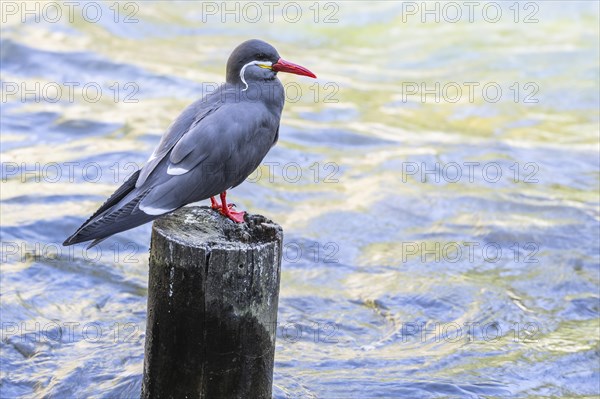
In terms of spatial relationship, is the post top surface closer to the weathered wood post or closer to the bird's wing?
the weathered wood post

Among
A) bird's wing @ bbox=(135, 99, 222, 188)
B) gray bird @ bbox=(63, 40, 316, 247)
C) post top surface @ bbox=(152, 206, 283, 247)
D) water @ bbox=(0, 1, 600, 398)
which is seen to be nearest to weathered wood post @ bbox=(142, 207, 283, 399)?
post top surface @ bbox=(152, 206, 283, 247)

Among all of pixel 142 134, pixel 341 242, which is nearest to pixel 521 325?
pixel 341 242

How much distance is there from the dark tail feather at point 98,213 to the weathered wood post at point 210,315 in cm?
25

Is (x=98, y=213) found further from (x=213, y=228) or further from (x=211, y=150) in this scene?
(x=211, y=150)

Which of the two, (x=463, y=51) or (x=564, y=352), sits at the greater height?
(x=463, y=51)

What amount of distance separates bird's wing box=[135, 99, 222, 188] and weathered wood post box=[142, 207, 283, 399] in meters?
0.45

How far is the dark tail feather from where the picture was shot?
3.87 metres

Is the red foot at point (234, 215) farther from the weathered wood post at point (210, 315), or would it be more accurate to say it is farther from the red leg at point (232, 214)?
the weathered wood post at point (210, 315)

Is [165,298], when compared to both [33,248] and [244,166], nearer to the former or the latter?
[244,166]

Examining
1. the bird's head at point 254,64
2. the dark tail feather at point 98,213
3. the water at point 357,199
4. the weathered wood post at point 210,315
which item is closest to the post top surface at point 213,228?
the weathered wood post at point 210,315

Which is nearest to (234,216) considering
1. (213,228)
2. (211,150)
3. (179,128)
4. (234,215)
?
(234,215)

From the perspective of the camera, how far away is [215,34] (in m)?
14.5

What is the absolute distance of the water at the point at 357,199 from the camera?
6.08 meters

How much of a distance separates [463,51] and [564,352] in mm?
8501
